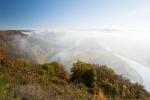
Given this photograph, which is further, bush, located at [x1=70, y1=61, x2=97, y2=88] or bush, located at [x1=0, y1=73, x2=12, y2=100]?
bush, located at [x1=70, y1=61, x2=97, y2=88]

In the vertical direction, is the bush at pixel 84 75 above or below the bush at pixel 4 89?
below

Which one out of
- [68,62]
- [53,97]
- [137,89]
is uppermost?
[53,97]

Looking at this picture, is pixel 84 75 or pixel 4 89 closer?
pixel 4 89

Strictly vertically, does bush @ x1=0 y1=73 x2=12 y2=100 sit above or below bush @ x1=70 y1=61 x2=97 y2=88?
above

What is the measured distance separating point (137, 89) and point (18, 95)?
48.8 feet

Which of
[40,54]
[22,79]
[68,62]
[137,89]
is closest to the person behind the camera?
[22,79]

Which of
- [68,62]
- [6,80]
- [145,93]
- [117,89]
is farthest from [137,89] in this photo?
[68,62]

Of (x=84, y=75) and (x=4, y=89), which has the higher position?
(x=4, y=89)

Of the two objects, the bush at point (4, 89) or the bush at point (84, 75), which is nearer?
the bush at point (4, 89)

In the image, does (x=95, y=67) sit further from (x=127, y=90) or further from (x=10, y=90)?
(x=10, y=90)

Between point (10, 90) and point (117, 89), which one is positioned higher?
point (10, 90)

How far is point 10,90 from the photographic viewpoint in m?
9.27

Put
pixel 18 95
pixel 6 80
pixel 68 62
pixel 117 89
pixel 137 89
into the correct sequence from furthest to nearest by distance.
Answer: pixel 68 62 → pixel 137 89 → pixel 117 89 → pixel 6 80 → pixel 18 95

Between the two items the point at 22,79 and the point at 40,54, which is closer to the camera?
the point at 22,79
